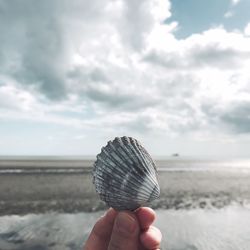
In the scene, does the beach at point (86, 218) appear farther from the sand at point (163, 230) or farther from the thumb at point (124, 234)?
the thumb at point (124, 234)

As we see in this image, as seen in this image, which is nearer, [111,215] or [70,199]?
[111,215]

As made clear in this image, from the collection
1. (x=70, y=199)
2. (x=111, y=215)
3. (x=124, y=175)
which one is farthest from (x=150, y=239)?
(x=70, y=199)

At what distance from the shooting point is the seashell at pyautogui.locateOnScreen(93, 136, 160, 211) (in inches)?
114

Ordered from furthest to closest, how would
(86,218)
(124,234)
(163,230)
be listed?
(86,218)
(163,230)
(124,234)

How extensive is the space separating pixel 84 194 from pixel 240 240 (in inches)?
643

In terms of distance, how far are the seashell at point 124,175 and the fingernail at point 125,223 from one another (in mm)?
287

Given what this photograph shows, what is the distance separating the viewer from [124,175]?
300 cm

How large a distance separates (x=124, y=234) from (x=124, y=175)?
0.60 meters

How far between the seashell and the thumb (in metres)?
0.30

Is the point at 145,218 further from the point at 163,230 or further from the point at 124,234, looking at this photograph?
the point at 163,230

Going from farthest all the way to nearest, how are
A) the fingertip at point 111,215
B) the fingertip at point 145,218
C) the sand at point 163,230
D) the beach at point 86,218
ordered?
the beach at point 86,218 → the sand at point 163,230 → the fingertip at point 111,215 → the fingertip at point 145,218

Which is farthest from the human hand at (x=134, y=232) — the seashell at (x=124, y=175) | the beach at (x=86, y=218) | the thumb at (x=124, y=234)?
the beach at (x=86, y=218)

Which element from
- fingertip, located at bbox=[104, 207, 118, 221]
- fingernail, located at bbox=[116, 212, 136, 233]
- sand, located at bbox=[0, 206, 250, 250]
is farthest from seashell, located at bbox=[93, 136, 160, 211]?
sand, located at bbox=[0, 206, 250, 250]

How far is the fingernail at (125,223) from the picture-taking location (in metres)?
2.55
